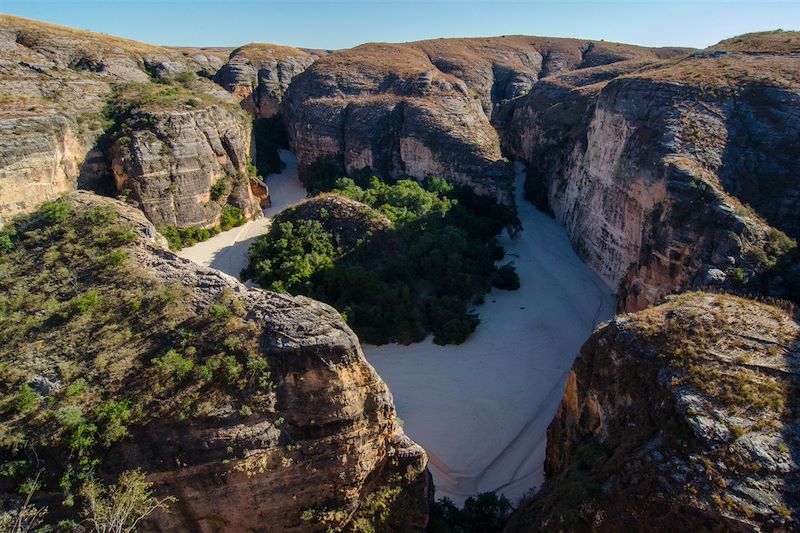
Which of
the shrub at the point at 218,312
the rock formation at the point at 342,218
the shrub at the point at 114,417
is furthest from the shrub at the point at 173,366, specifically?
the rock formation at the point at 342,218

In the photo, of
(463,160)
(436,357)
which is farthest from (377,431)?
(463,160)

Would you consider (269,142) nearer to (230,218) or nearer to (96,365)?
(230,218)

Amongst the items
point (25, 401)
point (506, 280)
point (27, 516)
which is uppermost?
point (25, 401)

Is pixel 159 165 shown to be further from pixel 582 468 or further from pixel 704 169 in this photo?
pixel 704 169

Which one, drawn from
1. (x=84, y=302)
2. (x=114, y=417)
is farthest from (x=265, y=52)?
(x=114, y=417)

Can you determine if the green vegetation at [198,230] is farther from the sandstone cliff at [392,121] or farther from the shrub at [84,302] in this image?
the shrub at [84,302]

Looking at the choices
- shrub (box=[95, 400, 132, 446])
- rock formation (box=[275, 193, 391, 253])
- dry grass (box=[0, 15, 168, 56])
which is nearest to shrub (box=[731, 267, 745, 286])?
rock formation (box=[275, 193, 391, 253])
